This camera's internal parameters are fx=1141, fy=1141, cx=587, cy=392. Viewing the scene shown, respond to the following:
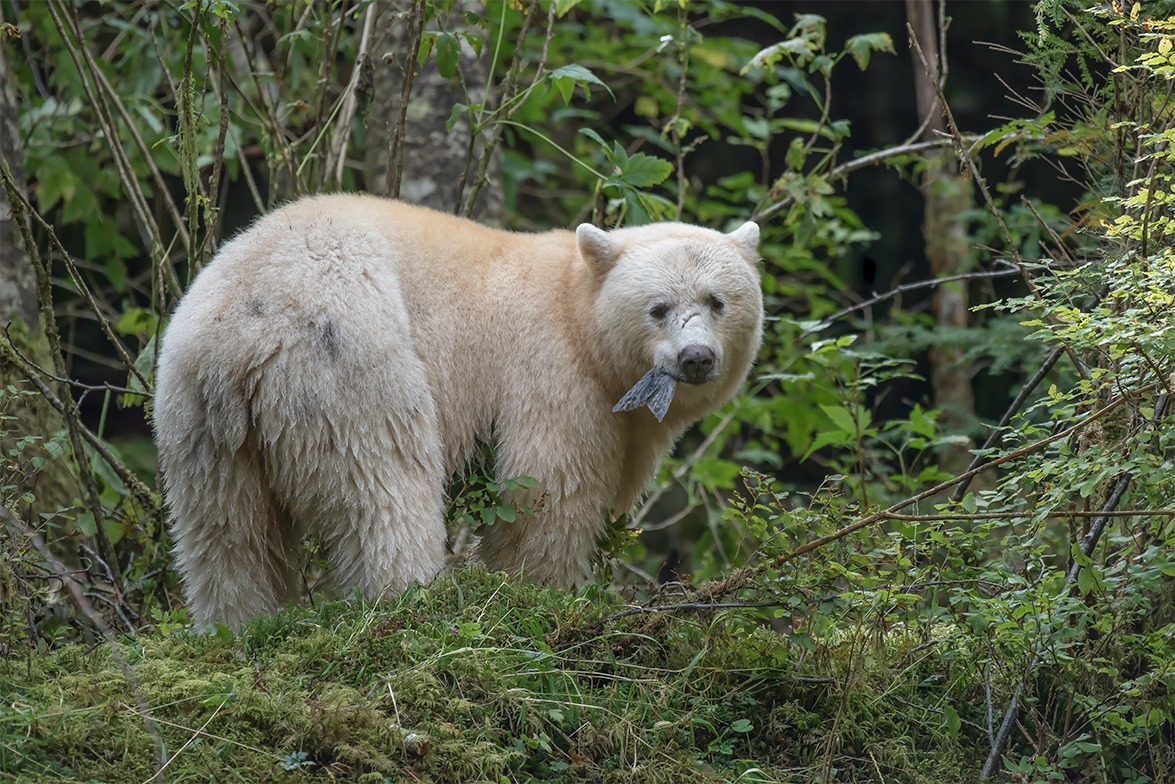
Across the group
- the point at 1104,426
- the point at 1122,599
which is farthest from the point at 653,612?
the point at 1104,426

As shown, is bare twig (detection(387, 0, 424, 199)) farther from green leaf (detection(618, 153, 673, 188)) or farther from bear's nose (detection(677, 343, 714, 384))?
bear's nose (detection(677, 343, 714, 384))

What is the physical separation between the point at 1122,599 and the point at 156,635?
3786 mm

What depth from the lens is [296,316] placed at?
464 centimetres

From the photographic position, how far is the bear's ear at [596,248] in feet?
17.6

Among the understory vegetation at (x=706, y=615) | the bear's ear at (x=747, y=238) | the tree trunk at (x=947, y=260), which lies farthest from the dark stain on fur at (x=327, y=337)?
the tree trunk at (x=947, y=260)

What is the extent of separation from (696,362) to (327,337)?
163 cm

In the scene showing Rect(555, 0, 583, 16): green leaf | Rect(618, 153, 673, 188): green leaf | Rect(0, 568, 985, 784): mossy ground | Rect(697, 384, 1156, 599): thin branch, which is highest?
Rect(555, 0, 583, 16): green leaf

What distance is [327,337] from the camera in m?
4.64

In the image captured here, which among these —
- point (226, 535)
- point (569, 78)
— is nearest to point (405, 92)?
point (569, 78)

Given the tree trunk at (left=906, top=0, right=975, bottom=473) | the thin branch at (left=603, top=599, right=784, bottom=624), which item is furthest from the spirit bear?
the tree trunk at (left=906, top=0, right=975, bottom=473)

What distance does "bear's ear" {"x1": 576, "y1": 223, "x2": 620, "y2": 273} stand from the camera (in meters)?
5.38

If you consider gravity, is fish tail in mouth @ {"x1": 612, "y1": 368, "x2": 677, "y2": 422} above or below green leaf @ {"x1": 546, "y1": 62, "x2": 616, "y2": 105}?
below

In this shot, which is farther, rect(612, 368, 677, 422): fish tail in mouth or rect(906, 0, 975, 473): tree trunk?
rect(906, 0, 975, 473): tree trunk

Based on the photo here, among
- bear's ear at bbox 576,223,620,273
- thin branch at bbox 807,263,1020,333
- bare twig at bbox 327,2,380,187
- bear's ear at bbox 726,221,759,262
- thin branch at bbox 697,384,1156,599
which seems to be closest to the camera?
thin branch at bbox 697,384,1156,599
